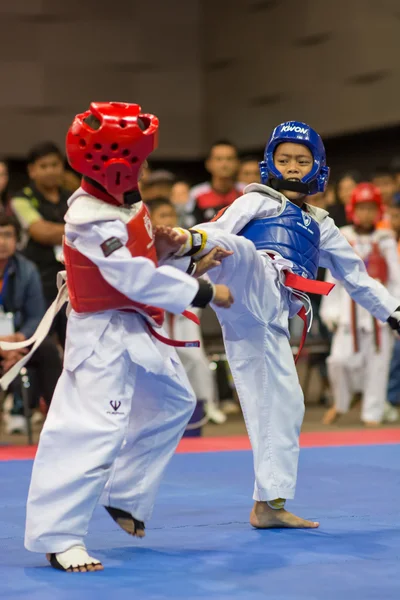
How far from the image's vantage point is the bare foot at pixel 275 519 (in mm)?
3572

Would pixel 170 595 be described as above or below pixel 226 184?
below

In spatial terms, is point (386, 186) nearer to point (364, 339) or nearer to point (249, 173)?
point (249, 173)

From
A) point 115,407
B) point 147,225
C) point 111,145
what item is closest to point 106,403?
point 115,407

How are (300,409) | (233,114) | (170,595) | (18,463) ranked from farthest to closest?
(233,114)
(18,463)
(300,409)
(170,595)

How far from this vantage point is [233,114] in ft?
39.9

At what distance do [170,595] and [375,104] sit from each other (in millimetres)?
8507

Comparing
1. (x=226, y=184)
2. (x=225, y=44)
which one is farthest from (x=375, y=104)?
(x=226, y=184)

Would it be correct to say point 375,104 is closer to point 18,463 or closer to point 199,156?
point 199,156

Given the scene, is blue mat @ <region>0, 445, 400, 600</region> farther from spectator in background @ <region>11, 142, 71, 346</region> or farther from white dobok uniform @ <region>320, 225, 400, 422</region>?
white dobok uniform @ <region>320, 225, 400, 422</region>

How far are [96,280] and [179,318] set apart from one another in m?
3.78

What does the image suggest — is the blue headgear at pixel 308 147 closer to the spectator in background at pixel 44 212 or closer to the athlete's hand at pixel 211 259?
the athlete's hand at pixel 211 259

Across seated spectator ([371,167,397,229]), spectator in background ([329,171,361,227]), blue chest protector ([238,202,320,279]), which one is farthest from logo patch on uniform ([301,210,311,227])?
seated spectator ([371,167,397,229])

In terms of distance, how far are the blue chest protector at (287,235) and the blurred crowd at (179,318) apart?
2518 millimetres

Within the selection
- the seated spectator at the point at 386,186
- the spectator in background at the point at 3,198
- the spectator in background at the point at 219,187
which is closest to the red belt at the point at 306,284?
the spectator in background at the point at 3,198
